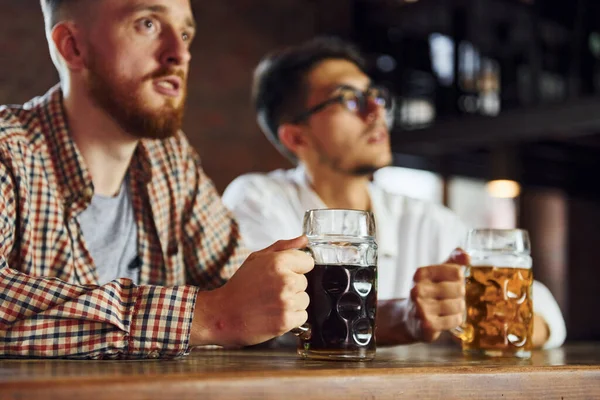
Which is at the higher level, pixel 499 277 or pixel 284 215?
pixel 284 215

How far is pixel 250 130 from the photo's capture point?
6.39 m

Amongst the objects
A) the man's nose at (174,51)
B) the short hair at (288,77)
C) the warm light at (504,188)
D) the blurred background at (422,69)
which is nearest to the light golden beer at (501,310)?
the man's nose at (174,51)

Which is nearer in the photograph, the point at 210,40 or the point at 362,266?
the point at 362,266

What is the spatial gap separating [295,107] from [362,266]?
1486mm

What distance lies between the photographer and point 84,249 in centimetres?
150

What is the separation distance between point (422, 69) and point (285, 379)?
6387mm

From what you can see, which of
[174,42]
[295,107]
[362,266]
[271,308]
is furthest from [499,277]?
[295,107]

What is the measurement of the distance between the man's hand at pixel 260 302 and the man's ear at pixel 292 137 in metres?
1.46

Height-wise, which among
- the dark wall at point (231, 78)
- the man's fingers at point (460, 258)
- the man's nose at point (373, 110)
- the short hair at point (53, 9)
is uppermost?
the dark wall at point (231, 78)

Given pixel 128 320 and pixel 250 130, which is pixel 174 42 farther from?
pixel 250 130

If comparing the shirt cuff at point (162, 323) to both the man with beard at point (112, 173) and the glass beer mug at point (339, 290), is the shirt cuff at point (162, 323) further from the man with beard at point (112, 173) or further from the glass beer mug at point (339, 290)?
the glass beer mug at point (339, 290)

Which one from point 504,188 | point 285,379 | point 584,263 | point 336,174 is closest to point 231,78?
point 504,188

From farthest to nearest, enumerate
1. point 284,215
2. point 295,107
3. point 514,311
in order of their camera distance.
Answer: point 295,107 < point 284,215 < point 514,311

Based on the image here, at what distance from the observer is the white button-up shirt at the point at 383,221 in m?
2.20
